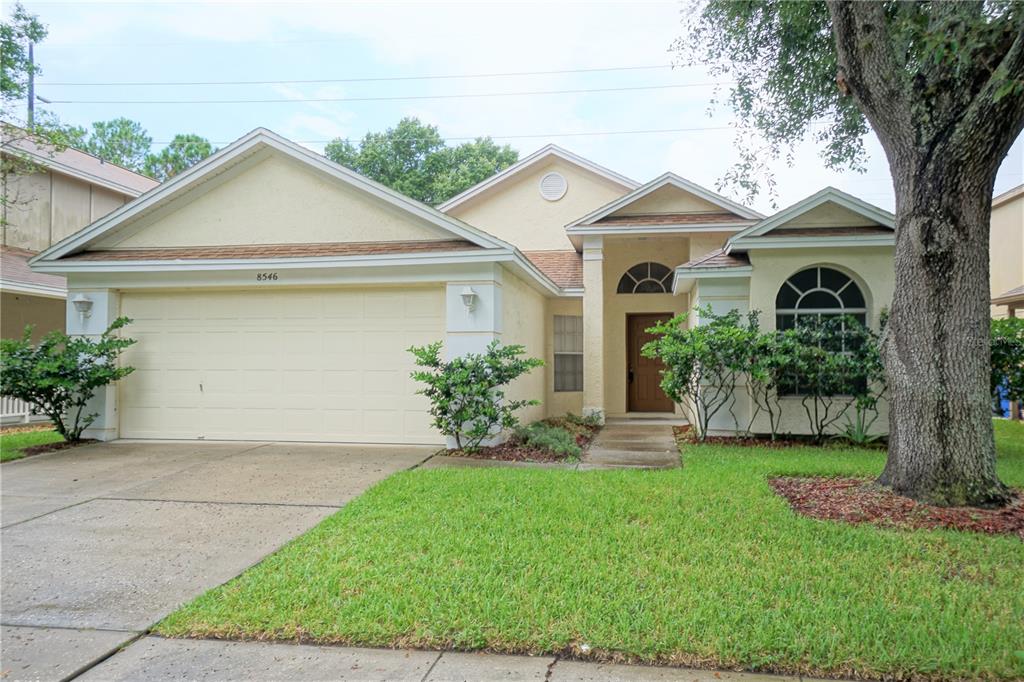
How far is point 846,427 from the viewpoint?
396 inches

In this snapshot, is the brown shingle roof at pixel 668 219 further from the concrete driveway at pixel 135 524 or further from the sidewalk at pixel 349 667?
the sidewalk at pixel 349 667

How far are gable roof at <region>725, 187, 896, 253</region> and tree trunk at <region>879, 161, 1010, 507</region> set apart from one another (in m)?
3.39

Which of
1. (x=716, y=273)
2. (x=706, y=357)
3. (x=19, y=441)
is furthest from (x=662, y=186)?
(x=19, y=441)

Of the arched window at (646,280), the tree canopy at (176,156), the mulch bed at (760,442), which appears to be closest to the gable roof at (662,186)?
the arched window at (646,280)

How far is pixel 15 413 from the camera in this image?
13766mm

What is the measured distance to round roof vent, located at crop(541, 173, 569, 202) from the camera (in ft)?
53.4

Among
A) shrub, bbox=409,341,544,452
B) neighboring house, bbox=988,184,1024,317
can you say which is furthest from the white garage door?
neighboring house, bbox=988,184,1024,317

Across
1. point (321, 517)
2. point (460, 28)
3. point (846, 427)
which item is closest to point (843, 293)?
point (846, 427)

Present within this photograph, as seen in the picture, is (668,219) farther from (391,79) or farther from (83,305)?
(391,79)

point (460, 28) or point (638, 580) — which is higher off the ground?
point (460, 28)

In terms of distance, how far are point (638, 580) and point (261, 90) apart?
30.4 meters

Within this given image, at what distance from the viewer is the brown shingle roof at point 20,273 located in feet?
42.1

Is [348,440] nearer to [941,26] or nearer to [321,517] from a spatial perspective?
[321,517]

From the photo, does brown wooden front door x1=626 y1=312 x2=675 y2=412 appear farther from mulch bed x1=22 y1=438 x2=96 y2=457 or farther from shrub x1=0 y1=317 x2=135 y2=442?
mulch bed x1=22 y1=438 x2=96 y2=457
